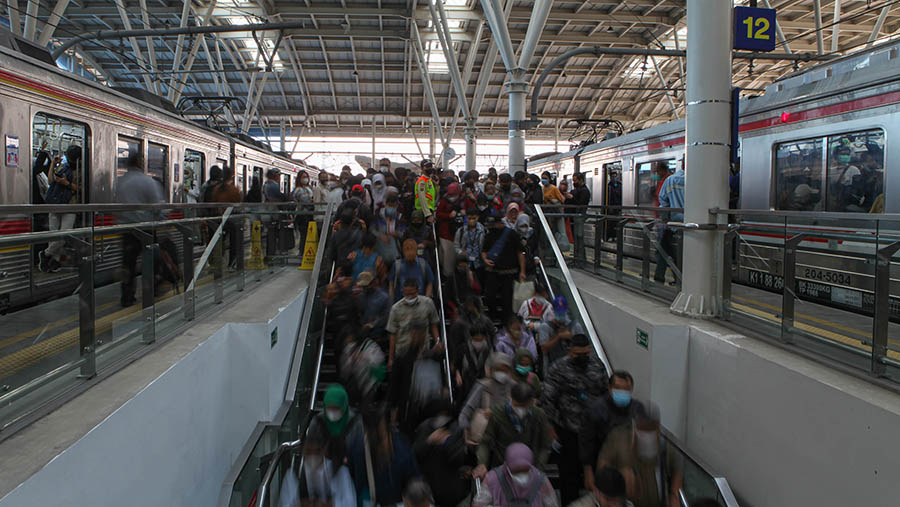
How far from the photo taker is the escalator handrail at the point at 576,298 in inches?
297

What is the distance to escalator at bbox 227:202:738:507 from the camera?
16.3 ft

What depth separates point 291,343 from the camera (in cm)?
769

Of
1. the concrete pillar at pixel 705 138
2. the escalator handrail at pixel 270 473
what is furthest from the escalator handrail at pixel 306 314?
the concrete pillar at pixel 705 138

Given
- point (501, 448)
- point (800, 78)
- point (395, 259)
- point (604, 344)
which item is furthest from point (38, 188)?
point (800, 78)

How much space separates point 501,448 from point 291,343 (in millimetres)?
3708

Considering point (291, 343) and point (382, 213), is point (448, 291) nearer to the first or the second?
point (382, 213)

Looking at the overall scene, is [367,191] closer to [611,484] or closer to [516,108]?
[516,108]

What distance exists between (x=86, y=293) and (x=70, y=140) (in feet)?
17.6

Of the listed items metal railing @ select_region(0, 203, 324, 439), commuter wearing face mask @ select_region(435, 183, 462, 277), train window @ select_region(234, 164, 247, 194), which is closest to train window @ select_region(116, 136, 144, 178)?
metal railing @ select_region(0, 203, 324, 439)

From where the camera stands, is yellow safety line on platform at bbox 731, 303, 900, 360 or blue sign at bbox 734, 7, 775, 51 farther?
blue sign at bbox 734, 7, 775, 51

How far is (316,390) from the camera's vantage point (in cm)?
752

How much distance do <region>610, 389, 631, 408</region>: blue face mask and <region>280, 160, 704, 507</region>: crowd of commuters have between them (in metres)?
0.01

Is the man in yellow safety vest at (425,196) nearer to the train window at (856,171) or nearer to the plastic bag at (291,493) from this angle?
the train window at (856,171)

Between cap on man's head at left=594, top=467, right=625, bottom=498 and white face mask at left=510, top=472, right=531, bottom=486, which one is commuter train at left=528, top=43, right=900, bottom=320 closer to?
cap on man's head at left=594, top=467, right=625, bottom=498
